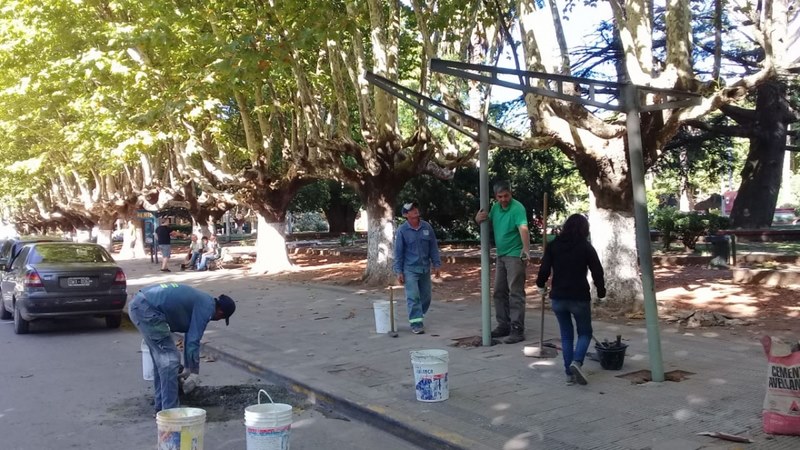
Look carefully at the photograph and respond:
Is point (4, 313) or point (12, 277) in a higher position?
point (12, 277)

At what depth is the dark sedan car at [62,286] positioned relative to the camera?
35.6 ft

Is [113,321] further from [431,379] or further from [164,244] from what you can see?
[164,244]

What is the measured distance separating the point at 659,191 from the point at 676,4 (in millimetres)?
56623

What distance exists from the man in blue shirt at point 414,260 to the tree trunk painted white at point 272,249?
1226 centimetres

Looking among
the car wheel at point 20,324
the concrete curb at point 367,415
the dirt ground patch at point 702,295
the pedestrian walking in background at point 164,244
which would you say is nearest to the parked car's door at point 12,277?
the car wheel at point 20,324

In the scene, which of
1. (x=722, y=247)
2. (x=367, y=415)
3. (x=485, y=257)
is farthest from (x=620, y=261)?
(x=722, y=247)

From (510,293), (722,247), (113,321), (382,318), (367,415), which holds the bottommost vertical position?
→ (367,415)

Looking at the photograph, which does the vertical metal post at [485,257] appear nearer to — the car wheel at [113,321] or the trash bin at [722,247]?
the car wheel at [113,321]

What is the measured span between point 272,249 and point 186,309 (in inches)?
621

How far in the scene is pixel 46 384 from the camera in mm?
7496

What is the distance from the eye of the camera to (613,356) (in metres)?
6.78

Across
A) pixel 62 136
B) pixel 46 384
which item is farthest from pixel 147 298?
pixel 62 136

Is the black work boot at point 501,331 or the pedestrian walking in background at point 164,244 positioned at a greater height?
the pedestrian walking in background at point 164,244

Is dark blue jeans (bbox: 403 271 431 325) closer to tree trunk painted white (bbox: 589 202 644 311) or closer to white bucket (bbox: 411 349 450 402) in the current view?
tree trunk painted white (bbox: 589 202 644 311)
